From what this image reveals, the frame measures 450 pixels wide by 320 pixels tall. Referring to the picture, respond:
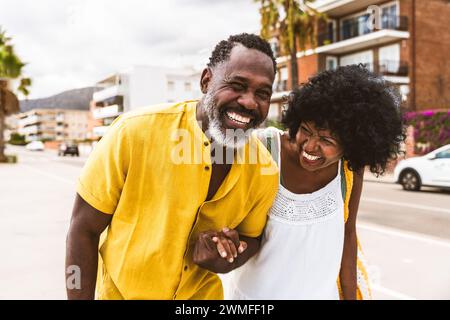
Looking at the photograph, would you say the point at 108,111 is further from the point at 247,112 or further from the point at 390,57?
the point at 390,57

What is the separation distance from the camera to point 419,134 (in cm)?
1418

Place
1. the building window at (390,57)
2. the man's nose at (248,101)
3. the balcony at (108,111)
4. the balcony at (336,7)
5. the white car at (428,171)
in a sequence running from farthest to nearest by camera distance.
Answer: the building window at (390,57)
the balcony at (336,7)
the white car at (428,171)
the balcony at (108,111)
the man's nose at (248,101)

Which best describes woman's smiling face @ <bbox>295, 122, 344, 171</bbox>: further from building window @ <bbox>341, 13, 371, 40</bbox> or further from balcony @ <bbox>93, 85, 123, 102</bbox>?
building window @ <bbox>341, 13, 371, 40</bbox>

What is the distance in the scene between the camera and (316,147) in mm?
1407

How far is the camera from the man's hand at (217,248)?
46.4 inches

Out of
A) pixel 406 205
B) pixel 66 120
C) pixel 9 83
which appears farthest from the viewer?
pixel 406 205

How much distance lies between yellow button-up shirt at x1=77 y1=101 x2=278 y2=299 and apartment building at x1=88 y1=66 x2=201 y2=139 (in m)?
0.48

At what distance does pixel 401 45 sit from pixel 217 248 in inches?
758

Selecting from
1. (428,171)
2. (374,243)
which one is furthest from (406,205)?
(374,243)

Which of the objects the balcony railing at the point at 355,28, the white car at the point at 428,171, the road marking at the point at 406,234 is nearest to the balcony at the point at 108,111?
the road marking at the point at 406,234

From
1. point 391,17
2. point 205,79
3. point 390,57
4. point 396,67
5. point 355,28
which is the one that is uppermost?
point 355,28

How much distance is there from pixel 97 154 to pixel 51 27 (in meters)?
0.59

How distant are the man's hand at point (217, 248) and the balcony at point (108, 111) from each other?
0.79 metres

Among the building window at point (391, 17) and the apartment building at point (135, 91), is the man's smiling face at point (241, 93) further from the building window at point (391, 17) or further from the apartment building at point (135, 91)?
the building window at point (391, 17)
